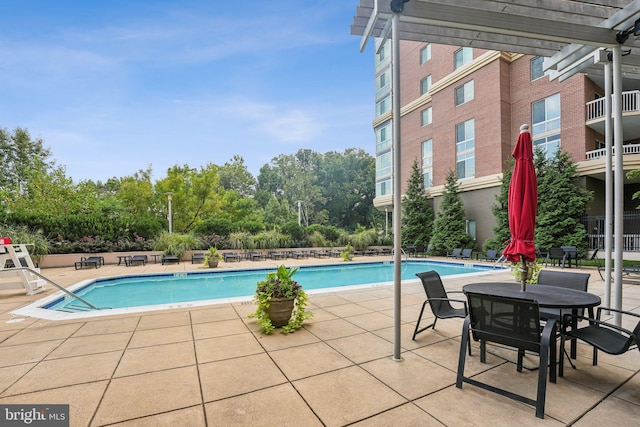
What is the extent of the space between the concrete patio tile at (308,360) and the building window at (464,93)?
1883 centimetres

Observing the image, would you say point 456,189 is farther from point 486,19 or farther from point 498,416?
point 498,416

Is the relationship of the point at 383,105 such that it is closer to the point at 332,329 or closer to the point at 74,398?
the point at 332,329

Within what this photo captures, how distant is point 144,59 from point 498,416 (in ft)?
62.4

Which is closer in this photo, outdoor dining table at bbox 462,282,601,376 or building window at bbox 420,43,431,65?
outdoor dining table at bbox 462,282,601,376

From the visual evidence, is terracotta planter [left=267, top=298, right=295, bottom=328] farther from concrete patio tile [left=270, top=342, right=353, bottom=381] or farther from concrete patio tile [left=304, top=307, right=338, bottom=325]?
concrete patio tile [left=270, top=342, right=353, bottom=381]

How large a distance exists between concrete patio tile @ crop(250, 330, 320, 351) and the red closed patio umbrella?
2.64 metres

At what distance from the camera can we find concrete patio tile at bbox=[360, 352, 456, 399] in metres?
2.58

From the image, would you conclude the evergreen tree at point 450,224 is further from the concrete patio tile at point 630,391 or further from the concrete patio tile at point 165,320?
the concrete patio tile at point 165,320

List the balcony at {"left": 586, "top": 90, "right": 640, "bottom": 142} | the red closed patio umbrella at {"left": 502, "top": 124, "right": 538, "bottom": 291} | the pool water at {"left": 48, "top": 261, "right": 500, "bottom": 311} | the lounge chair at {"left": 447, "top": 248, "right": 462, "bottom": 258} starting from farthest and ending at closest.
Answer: the lounge chair at {"left": 447, "top": 248, "right": 462, "bottom": 258} < the balcony at {"left": 586, "top": 90, "right": 640, "bottom": 142} < the pool water at {"left": 48, "top": 261, "right": 500, "bottom": 311} < the red closed patio umbrella at {"left": 502, "top": 124, "right": 538, "bottom": 291}

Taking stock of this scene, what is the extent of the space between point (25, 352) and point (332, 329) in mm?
3673

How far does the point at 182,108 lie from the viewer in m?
22.4

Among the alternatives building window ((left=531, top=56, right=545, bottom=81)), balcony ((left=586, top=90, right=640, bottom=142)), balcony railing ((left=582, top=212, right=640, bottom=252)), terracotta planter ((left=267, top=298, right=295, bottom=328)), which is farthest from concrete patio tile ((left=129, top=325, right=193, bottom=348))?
building window ((left=531, top=56, right=545, bottom=81))

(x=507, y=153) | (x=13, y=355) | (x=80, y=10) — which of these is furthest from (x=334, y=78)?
(x=13, y=355)

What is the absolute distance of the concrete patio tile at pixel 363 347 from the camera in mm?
3268
